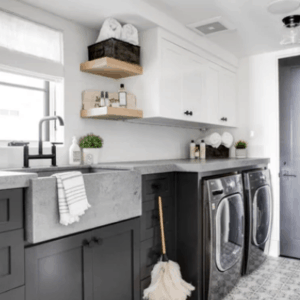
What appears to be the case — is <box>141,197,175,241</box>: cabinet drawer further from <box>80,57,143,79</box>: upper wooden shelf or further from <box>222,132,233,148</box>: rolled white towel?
<box>222,132,233,148</box>: rolled white towel

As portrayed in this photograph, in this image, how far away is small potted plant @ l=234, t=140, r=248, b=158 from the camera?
379 cm

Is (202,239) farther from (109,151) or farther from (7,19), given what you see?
(7,19)

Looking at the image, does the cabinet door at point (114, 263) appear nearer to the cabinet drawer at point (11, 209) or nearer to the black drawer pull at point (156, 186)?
the black drawer pull at point (156, 186)

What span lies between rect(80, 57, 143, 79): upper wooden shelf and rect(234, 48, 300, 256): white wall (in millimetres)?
1767

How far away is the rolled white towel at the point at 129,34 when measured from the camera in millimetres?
2579

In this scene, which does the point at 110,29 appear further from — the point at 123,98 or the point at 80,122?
the point at 80,122

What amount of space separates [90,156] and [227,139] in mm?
2028

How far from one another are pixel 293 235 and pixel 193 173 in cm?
192

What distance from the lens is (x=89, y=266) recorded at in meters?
A: 1.75

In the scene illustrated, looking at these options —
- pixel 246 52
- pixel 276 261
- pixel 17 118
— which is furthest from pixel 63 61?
pixel 276 261

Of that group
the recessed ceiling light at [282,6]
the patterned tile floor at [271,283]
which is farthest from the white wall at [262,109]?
the recessed ceiling light at [282,6]

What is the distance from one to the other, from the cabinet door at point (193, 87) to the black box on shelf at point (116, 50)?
1.71ft

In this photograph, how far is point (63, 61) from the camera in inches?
98.9

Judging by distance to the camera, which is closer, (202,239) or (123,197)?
(123,197)
